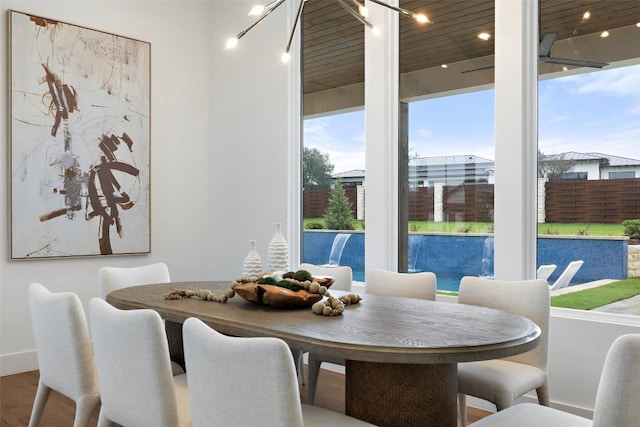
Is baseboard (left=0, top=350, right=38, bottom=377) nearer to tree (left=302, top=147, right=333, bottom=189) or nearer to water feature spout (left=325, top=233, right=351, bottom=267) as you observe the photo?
water feature spout (left=325, top=233, right=351, bottom=267)

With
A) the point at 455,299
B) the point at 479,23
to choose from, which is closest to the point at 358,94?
the point at 479,23

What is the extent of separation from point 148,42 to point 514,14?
9.66 ft

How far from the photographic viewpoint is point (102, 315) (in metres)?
1.88

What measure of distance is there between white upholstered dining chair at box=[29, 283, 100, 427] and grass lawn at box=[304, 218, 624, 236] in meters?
2.28

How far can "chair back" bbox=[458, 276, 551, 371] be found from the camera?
2486mm

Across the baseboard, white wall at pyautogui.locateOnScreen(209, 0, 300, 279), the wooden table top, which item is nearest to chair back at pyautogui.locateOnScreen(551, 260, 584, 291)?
the wooden table top

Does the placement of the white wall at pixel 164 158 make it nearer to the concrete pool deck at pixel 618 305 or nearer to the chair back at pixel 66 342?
the chair back at pixel 66 342

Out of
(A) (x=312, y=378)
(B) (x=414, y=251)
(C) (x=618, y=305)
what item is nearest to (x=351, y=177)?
(B) (x=414, y=251)

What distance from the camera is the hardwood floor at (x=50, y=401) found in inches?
121

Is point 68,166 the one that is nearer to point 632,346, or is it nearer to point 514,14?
point 514,14

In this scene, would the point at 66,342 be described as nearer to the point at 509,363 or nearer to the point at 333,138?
the point at 509,363

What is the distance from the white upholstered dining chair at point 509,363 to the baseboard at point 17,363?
3054 millimetres

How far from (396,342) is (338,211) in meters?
2.61

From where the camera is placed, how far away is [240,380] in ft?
4.72
